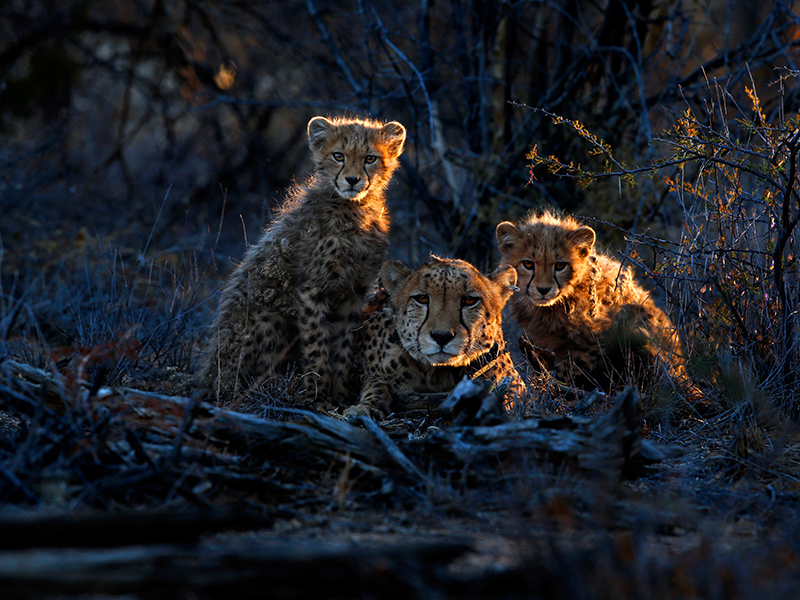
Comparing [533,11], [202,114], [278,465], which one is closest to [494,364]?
[278,465]

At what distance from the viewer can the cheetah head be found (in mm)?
4809

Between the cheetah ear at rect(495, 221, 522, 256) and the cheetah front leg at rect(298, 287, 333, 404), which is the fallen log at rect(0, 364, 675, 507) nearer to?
the cheetah front leg at rect(298, 287, 333, 404)

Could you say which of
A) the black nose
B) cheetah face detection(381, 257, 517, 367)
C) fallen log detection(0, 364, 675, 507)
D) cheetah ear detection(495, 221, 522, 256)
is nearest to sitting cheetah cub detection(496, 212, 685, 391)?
cheetah ear detection(495, 221, 522, 256)

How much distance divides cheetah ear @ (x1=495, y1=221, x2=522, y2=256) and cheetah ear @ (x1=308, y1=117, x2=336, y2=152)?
1243 mm

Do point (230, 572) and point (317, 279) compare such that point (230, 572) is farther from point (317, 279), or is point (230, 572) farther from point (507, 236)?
point (507, 236)

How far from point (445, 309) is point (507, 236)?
139 centimetres

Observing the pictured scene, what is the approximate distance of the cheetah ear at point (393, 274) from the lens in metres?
4.16

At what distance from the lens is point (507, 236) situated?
5.09 metres

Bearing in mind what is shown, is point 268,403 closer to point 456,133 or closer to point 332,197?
point 332,197

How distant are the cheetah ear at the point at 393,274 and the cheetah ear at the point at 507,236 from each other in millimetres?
1067

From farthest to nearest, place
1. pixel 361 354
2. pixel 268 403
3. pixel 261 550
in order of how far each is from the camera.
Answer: pixel 361 354 → pixel 268 403 → pixel 261 550

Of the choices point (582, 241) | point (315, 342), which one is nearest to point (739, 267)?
point (582, 241)

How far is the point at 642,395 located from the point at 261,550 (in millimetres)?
2699

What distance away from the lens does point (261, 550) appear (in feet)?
6.53
